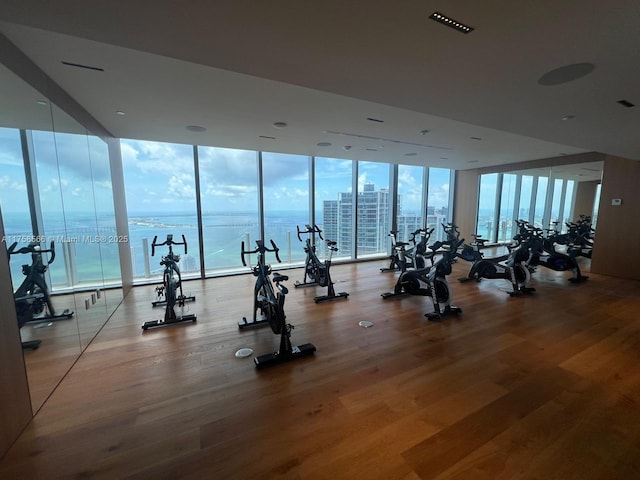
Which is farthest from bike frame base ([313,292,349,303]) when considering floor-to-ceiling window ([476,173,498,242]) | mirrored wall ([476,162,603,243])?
mirrored wall ([476,162,603,243])

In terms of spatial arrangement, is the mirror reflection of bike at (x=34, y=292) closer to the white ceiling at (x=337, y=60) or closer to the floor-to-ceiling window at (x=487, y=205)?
the white ceiling at (x=337, y=60)

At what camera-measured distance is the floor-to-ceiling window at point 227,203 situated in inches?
219

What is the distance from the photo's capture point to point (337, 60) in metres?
1.77

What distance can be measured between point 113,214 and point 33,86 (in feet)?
8.03

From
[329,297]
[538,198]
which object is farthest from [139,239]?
[538,198]

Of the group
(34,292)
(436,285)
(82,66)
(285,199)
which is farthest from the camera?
(285,199)

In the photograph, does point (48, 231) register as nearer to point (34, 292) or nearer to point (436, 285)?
point (34, 292)

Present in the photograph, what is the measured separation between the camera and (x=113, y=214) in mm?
4172

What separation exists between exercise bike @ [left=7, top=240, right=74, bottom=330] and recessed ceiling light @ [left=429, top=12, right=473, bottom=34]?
2.99 meters

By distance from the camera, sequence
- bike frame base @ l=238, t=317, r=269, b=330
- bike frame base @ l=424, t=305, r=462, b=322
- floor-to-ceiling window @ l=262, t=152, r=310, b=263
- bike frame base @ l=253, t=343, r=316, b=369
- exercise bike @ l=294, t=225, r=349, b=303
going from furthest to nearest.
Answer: floor-to-ceiling window @ l=262, t=152, r=310, b=263
exercise bike @ l=294, t=225, r=349, b=303
bike frame base @ l=424, t=305, r=462, b=322
bike frame base @ l=238, t=317, r=269, b=330
bike frame base @ l=253, t=343, r=316, b=369

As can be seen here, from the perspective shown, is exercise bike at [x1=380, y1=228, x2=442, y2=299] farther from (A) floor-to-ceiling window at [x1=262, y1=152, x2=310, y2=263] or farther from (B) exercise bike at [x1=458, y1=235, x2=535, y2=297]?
(A) floor-to-ceiling window at [x1=262, y1=152, x2=310, y2=263]

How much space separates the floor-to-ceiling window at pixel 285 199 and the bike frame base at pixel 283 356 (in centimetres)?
353

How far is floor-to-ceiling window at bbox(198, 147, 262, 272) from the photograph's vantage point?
557cm

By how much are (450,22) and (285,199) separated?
5.20 meters
